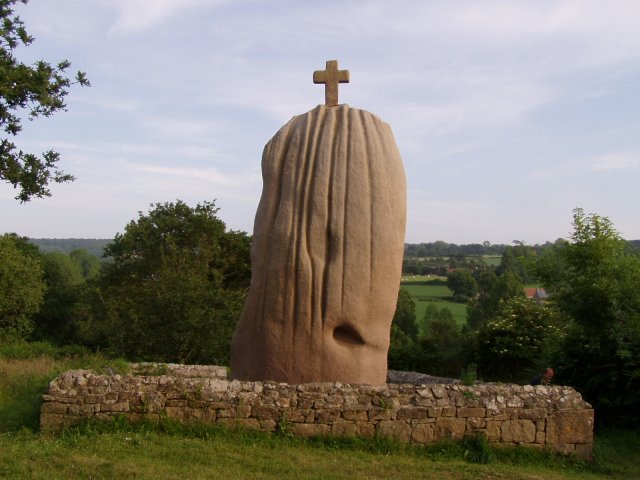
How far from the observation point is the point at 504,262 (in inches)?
2320

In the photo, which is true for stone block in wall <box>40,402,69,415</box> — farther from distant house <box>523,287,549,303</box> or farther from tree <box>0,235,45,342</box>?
tree <box>0,235,45,342</box>

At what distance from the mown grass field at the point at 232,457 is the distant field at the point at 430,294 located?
1523 inches

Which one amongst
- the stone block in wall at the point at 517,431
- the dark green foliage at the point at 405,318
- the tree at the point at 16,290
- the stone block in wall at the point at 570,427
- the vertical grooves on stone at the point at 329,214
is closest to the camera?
the stone block in wall at the point at 517,431

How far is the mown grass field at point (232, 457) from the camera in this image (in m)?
6.71

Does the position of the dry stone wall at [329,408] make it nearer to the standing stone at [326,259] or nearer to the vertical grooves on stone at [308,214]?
the standing stone at [326,259]

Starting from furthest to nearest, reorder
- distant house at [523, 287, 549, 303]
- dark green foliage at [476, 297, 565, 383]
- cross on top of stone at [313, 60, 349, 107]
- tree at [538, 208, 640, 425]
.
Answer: distant house at [523, 287, 549, 303]
dark green foliage at [476, 297, 565, 383]
tree at [538, 208, 640, 425]
cross on top of stone at [313, 60, 349, 107]

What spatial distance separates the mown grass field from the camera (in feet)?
22.0

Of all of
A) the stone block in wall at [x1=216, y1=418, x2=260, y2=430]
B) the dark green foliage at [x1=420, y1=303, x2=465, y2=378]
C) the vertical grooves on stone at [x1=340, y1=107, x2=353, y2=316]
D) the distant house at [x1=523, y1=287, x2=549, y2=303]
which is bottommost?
the dark green foliage at [x1=420, y1=303, x2=465, y2=378]

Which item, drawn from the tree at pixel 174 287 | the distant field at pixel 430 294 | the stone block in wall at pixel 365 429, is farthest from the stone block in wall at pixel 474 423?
the distant field at pixel 430 294

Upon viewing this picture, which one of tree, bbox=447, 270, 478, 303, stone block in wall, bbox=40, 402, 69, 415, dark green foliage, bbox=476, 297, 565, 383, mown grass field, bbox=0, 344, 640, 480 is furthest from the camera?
tree, bbox=447, 270, 478, 303

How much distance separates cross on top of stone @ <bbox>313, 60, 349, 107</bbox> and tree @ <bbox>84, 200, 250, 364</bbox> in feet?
33.4

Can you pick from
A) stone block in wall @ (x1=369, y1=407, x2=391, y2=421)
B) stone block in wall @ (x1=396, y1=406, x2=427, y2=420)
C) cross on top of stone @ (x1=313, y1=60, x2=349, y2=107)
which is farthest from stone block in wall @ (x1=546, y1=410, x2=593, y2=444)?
cross on top of stone @ (x1=313, y1=60, x2=349, y2=107)

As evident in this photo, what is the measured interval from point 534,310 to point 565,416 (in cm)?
1353

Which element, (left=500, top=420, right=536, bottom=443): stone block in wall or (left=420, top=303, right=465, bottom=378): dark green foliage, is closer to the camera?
(left=500, top=420, right=536, bottom=443): stone block in wall
